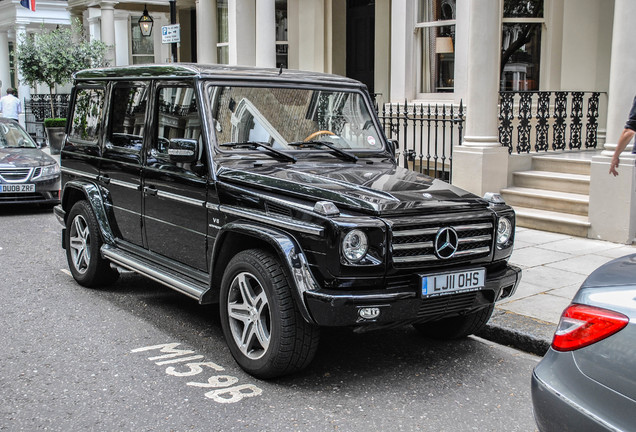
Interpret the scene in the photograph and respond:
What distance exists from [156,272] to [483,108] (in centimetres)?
641

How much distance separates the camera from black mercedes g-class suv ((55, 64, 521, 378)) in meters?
4.44

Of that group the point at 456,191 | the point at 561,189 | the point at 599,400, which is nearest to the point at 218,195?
the point at 456,191

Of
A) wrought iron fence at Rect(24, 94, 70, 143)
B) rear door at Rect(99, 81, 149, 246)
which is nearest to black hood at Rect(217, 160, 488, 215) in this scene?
rear door at Rect(99, 81, 149, 246)

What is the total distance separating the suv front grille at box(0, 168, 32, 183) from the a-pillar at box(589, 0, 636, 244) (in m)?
8.43

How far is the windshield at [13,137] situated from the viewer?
505 inches

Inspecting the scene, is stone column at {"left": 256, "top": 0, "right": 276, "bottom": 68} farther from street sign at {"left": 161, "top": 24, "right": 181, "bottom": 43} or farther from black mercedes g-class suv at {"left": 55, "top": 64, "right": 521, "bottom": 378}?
black mercedes g-class suv at {"left": 55, "top": 64, "right": 521, "bottom": 378}

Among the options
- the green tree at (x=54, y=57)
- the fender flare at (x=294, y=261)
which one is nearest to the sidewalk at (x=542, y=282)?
the fender flare at (x=294, y=261)

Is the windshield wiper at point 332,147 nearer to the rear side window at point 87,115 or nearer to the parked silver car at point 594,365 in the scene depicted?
the rear side window at point 87,115

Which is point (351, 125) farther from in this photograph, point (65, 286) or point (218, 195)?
point (65, 286)

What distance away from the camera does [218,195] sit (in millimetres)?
5230

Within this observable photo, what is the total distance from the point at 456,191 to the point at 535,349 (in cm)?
138

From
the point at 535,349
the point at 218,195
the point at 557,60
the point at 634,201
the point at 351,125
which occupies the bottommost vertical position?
the point at 535,349

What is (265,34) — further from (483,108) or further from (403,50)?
(483,108)

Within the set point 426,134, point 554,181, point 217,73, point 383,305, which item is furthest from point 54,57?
point 383,305
